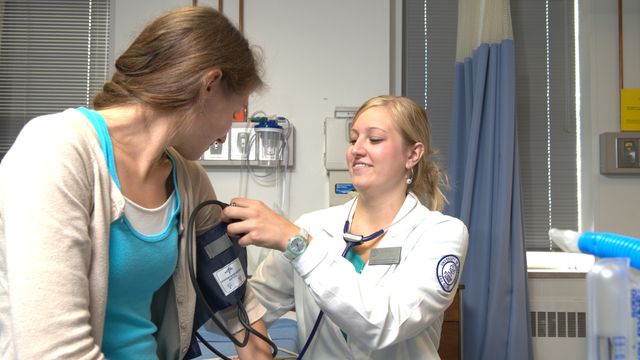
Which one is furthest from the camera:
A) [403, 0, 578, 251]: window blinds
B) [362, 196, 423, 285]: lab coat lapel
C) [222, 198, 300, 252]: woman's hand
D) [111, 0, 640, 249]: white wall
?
[403, 0, 578, 251]: window blinds

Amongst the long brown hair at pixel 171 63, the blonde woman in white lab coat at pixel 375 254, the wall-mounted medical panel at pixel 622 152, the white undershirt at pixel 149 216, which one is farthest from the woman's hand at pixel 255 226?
the wall-mounted medical panel at pixel 622 152

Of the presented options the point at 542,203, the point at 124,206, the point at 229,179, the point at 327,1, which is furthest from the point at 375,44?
the point at 124,206

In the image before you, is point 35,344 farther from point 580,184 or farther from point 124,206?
point 580,184

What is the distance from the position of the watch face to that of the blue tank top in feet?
0.86

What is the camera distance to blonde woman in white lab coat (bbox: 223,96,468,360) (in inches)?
38.9

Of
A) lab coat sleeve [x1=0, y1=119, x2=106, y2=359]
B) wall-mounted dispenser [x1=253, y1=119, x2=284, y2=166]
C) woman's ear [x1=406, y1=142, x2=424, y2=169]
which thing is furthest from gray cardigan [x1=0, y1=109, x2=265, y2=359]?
wall-mounted dispenser [x1=253, y1=119, x2=284, y2=166]

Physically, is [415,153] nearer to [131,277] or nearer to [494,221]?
[494,221]

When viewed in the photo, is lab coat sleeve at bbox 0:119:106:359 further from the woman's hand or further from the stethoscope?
the stethoscope

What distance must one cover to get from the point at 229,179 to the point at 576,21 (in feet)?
8.20

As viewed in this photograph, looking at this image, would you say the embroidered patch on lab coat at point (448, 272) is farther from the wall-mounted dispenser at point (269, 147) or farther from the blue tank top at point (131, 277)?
the wall-mounted dispenser at point (269, 147)

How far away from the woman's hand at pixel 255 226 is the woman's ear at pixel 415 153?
0.71m

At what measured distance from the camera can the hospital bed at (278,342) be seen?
61.4 inches

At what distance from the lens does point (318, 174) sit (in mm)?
2598

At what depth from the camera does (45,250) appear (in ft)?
1.95
